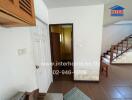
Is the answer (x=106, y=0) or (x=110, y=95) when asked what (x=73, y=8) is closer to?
(x=106, y=0)

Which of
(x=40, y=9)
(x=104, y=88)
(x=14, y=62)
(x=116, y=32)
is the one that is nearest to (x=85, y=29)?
(x=40, y=9)

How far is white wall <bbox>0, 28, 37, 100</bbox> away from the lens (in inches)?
36.9

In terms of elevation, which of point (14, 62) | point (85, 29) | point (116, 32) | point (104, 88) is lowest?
point (104, 88)

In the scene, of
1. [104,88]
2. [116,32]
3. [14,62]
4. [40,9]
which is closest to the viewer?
[14,62]

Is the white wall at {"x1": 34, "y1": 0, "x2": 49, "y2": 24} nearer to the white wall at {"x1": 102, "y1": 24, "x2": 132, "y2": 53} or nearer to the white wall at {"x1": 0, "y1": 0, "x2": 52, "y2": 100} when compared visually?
the white wall at {"x1": 0, "y1": 0, "x2": 52, "y2": 100}

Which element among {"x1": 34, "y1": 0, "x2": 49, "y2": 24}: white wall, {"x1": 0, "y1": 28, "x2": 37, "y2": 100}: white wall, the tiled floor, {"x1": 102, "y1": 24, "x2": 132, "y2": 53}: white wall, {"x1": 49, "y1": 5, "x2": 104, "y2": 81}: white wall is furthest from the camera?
{"x1": 102, "y1": 24, "x2": 132, "y2": 53}: white wall

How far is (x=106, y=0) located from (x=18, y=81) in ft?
8.91

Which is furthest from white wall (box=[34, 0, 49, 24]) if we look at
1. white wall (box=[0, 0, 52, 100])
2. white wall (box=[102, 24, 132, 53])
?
white wall (box=[102, 24, 132, 53])

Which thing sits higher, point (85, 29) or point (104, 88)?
point (85, 29)

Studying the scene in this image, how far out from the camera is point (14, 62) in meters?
1.12

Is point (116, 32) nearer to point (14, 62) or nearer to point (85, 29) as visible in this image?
point (85, 29)

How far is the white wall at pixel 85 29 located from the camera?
2.75 m

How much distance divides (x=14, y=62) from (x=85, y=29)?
2261mm

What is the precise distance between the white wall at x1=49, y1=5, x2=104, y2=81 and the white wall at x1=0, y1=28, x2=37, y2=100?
167 cm
